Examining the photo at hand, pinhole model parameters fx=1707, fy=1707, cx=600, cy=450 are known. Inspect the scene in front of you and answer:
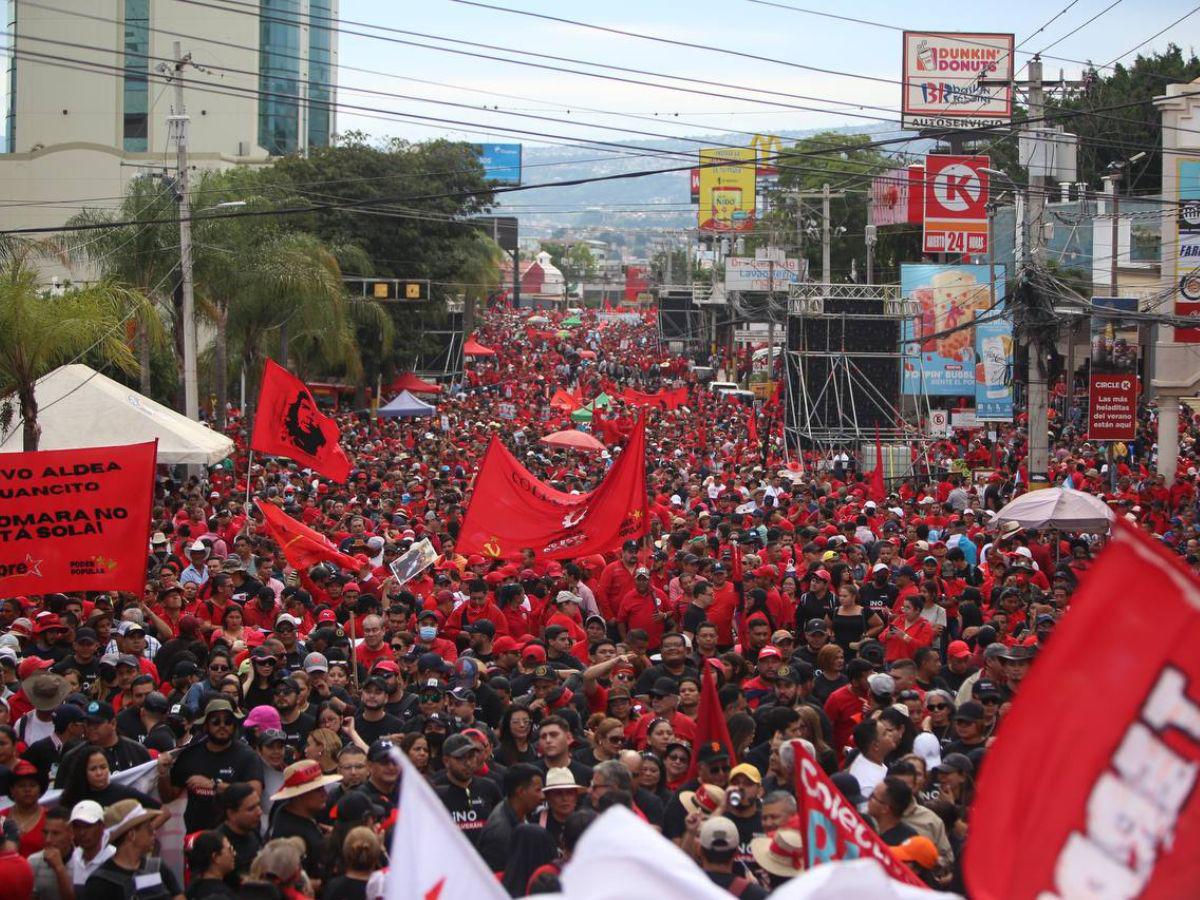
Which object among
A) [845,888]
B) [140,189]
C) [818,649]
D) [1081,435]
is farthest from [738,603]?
[1081,435]

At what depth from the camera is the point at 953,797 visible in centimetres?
805

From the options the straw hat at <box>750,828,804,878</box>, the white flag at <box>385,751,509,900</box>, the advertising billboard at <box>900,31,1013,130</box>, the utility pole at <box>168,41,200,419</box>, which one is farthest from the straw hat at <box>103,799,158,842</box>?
the advertising billboard at <box>900,31,1013,130</box>

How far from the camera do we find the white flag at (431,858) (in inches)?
179

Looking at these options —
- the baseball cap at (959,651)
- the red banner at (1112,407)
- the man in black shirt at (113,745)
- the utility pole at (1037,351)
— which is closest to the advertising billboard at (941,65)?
the red banner at (1112,407)

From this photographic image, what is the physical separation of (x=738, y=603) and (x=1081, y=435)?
2761 cm

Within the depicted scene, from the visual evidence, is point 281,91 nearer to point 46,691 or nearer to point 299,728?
point 46,691

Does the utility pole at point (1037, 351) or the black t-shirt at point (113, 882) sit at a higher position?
the utility pole at point (1037, 351)

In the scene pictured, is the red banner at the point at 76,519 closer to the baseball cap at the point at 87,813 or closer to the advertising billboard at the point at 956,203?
the baseball cap at the point at 87,813

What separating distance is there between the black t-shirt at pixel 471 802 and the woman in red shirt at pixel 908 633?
4.53 meters

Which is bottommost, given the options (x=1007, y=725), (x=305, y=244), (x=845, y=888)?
(x=845, y=888)

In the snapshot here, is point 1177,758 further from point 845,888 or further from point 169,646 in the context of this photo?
point 169,646

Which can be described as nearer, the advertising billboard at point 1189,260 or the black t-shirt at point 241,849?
the black t-shirt at point 241,849

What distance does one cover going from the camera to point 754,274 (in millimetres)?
66938

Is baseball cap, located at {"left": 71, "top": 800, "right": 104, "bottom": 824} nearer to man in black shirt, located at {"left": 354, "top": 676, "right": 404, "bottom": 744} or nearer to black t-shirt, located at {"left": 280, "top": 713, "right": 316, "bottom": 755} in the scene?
black t-shirt, located at {"left": 280, "top": 713, "right": 316, "bottom": 755}
